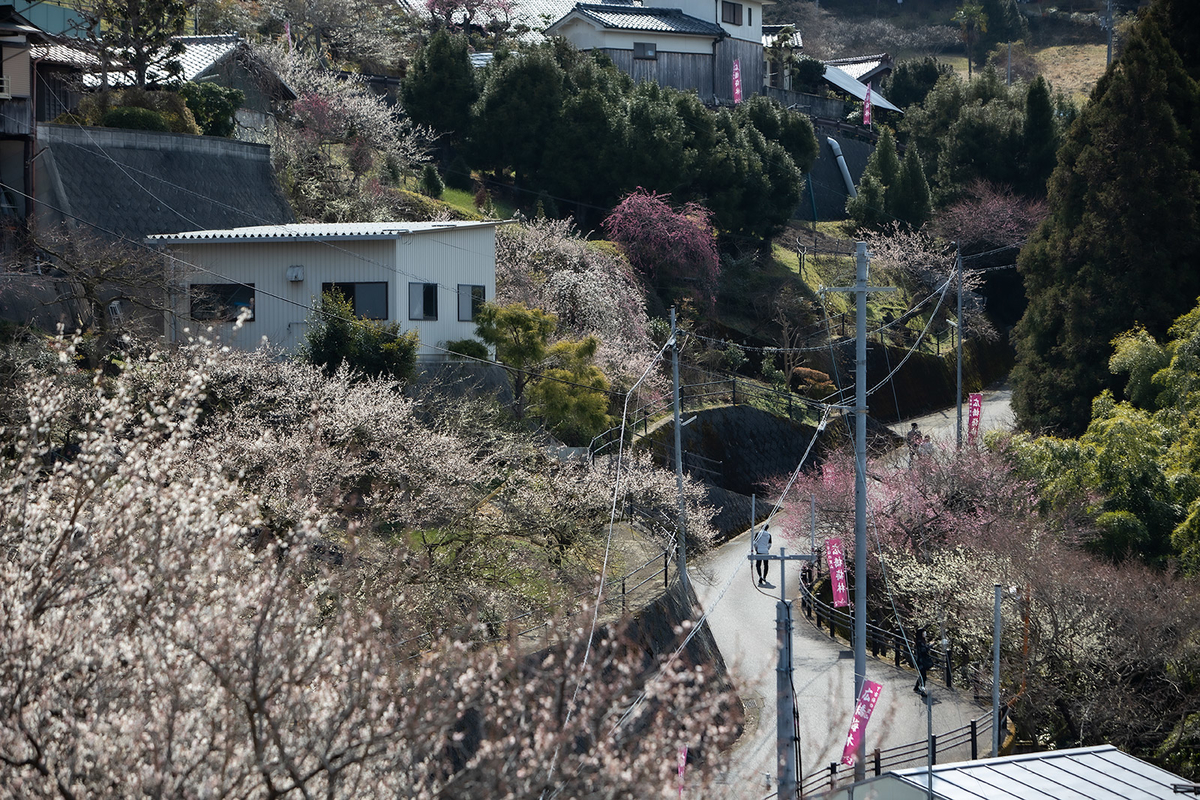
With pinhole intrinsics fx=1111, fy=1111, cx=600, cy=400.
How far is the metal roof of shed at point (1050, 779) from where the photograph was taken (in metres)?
12.0

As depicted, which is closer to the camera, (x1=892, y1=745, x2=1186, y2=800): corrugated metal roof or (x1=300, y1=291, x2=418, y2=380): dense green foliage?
(x1=892, y1=745, x2=1186, y2=800): corrugated metal roof

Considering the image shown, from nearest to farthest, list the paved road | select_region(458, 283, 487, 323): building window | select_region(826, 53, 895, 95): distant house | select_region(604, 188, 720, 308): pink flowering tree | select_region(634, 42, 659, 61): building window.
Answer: the paved road → select_region(458, 283, 487, 323): building window → select_region(604, 188, 720, 308): pink flowering tree → select_region(634, 42, 659, 61): building window → select_region(826, 53, 895, 95): distant house

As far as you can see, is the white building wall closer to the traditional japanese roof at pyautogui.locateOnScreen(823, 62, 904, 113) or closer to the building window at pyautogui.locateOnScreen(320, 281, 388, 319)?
the building window at pyautogui.locateOnScreen(320, 281, 388, 319)

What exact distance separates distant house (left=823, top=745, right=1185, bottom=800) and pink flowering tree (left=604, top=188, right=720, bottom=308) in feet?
75.6

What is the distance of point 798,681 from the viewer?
19750 mm

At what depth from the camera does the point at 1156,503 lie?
20.0 metres

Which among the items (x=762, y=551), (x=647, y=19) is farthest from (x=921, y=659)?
(x=647, y=19)

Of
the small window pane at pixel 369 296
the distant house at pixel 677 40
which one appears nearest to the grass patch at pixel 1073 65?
the distant house at pixel 677 40

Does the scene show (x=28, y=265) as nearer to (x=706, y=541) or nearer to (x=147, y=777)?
(x=706, y=541)

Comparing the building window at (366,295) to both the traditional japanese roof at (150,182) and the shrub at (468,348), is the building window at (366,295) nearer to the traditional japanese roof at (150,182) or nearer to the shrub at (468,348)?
the shrub at (468,348)

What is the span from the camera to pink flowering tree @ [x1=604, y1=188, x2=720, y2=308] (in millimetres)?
34125

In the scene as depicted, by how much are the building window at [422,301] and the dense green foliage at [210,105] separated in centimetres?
834

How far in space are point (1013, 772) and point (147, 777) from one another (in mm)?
10089

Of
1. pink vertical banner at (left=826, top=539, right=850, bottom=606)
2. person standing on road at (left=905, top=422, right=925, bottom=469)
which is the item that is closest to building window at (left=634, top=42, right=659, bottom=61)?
person standing on road at (left=905, top=422, right=925, bottom=469)
